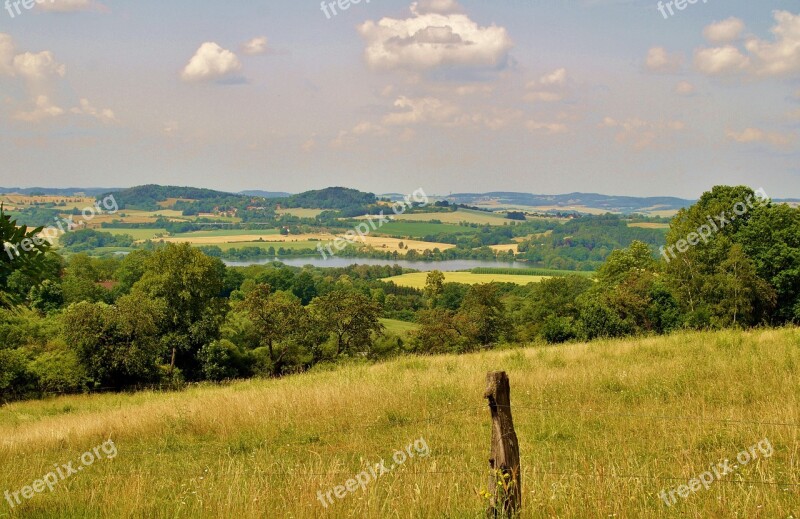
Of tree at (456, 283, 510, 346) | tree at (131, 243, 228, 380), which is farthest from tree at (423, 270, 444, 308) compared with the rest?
tree at (131, 243, 228, 380)

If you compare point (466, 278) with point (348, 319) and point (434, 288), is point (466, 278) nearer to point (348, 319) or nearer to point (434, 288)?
point (434, 288)

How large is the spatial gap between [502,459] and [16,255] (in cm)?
781

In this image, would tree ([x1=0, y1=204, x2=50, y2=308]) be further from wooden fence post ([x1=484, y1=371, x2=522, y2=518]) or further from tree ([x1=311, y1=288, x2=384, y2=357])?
tree ([x1=311, y1=288, x2=384, y2=357])

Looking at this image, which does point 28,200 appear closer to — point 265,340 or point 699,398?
point 265,340

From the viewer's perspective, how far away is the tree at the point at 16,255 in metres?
8.43

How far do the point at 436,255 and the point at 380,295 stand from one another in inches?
3020

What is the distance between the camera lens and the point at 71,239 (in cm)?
15700
